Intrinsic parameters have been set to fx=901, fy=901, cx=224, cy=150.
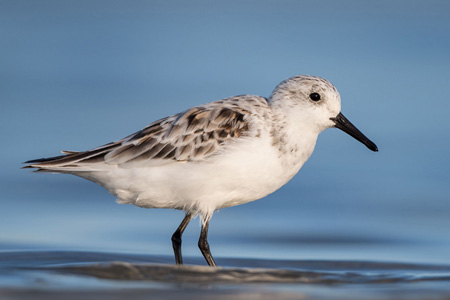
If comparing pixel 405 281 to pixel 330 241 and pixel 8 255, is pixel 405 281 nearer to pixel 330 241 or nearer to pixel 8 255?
pixel 330 241

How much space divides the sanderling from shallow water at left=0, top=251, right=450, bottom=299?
2.35ft

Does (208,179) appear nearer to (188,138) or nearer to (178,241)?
(188,138)

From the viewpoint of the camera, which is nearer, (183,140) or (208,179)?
(208,179)

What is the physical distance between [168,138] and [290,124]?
1.21 metres

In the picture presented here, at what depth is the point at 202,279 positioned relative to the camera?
26.2ft

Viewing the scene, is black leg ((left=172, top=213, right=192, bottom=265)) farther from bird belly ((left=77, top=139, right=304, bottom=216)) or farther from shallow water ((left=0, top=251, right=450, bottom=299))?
bird belly ((left=77, top=139, right=304, bottom=216))

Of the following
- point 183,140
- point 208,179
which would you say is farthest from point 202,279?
point 183,140

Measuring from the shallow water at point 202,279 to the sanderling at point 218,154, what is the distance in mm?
717

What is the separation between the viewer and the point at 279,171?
335 inches

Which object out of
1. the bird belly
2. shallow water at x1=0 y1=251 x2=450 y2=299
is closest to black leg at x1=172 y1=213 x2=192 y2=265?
shallow water at x1=0 y1=251 x2=450 y2=299

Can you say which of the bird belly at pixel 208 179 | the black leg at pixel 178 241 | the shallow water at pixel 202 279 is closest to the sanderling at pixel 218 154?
the bird belly at pixel 208 179

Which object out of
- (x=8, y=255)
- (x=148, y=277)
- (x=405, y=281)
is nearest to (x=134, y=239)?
(x=8, y=255)

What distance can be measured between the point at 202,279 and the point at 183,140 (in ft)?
4.85

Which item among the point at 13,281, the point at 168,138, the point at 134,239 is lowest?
the point at 13,281
